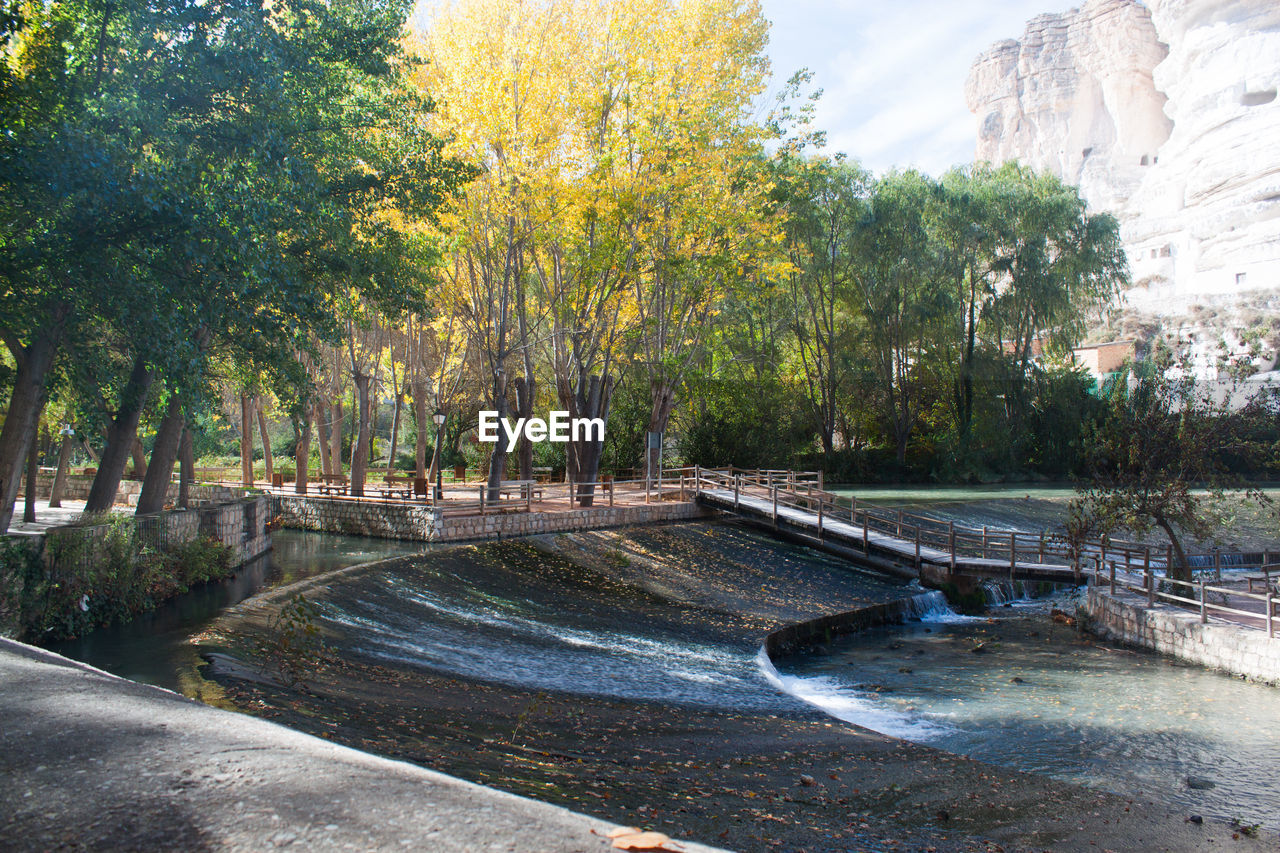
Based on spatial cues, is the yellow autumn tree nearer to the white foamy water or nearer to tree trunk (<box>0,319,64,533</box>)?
tree trunk (<box>0,319,64,533</box>)

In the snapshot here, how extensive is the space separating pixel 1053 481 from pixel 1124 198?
8477cm

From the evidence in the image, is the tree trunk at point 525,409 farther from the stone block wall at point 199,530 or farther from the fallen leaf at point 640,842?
the fallen leaf at point 640,842

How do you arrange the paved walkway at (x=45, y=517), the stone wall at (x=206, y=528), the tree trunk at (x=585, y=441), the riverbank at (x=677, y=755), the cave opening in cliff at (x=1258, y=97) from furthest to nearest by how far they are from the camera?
the cave opening in cliff at (x=1258, y=97) < the tree trunk at (x=585, y=441) < the paved walkway at (x=45, y=517) < the stone wall at (x=206, y=528) < the riverbank at (x=677, y=755)

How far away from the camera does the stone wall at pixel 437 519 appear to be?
21.4 meters

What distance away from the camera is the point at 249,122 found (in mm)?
13492

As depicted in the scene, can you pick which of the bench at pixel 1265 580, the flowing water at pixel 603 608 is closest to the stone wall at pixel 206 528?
the flowing water at pixel 603 608

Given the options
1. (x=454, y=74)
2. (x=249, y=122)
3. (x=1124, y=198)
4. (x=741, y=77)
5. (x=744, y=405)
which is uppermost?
(x=1124, y=198)

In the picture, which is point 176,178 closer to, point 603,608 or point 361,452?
point 603,608

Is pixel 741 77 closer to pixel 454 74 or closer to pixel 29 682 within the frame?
pixel 454 74

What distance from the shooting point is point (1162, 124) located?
11769cm

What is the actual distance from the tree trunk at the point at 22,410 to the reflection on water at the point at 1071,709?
12.2 metres

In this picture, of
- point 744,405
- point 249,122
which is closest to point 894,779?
point 249,122

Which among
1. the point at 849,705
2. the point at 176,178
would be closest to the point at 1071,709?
the point at 849,705

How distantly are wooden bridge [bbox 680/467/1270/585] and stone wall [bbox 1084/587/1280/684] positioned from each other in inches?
44.3
